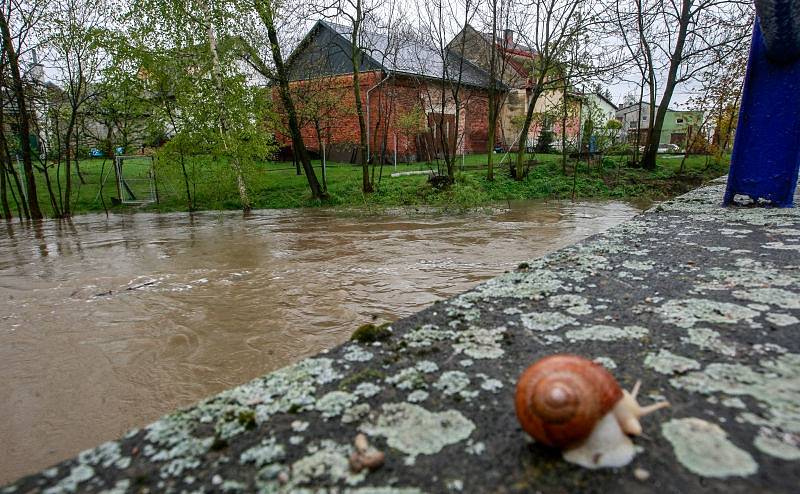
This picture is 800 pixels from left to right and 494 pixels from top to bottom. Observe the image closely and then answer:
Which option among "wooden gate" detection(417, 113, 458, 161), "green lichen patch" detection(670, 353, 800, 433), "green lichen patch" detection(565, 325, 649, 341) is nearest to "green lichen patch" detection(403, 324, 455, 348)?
"green lichen patch" detection(565, 325, 649, 341)

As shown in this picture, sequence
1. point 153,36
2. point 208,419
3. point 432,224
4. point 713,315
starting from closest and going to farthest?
point 208,419 < point 713,315 < point 432,224 < point 153,36

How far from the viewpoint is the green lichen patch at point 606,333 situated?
1354 mm

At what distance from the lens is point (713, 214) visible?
3.64m

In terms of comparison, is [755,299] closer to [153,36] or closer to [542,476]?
[542,476]

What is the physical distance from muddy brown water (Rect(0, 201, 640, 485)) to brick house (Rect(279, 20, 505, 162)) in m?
5.65

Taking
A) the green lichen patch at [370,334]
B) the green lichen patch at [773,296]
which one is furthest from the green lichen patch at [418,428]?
the green lichen patch at [773,296]

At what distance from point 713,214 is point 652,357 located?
3.06m

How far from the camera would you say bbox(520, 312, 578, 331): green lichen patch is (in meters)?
1.45

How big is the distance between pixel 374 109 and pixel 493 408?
2191 cm

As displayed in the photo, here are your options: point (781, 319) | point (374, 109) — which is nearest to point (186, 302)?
point (781, 319)

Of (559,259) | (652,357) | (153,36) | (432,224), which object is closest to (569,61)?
(432,224)

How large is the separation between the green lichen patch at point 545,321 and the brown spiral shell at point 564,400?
1.86 feet

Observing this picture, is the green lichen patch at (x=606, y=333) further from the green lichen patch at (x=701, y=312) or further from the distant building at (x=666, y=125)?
the distant building at (x=666, y=125)

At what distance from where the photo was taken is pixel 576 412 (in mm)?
827
